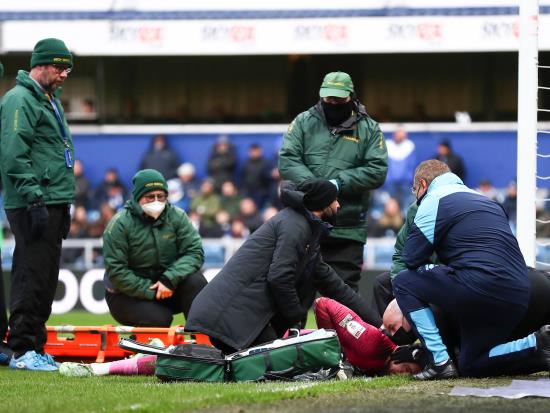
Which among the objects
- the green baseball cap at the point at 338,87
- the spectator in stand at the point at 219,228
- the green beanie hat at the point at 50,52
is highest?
the green beanie hat at the point at 50,52

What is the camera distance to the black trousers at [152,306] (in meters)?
10.1

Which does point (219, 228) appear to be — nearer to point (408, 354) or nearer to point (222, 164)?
point (222, 164)

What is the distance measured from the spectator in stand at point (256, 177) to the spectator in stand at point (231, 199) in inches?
11.2

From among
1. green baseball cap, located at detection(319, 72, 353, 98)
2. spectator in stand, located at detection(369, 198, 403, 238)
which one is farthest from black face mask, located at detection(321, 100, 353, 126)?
spectator in stand, located at detection(369, 198, 403, 238)

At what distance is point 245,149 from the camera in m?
21.9

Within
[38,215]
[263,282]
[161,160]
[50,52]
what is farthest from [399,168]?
[263,282]

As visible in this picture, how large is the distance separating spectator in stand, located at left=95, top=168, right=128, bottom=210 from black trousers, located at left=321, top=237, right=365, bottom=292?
11.0 m

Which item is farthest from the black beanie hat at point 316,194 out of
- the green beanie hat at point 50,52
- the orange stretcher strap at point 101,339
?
the green beanie hat at point 50,52

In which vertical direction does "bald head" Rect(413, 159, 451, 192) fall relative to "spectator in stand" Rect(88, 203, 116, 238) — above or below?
above

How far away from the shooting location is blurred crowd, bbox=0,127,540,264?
19750 millimetres

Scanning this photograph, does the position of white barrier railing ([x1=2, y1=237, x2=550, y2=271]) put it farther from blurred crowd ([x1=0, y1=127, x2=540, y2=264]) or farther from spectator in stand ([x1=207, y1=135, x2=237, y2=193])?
spectator in stand ([x1=207, y1=135, x2=237, y2=193])

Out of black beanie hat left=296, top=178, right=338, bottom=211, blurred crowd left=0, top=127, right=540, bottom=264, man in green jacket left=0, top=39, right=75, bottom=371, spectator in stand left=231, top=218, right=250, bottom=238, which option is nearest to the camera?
black beanie hat left=296, top=178, right=338, bottom=211

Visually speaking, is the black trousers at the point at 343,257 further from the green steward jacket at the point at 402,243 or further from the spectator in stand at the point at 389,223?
the spectator in stand at the point at 389,223

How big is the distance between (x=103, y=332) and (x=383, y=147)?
258cm
